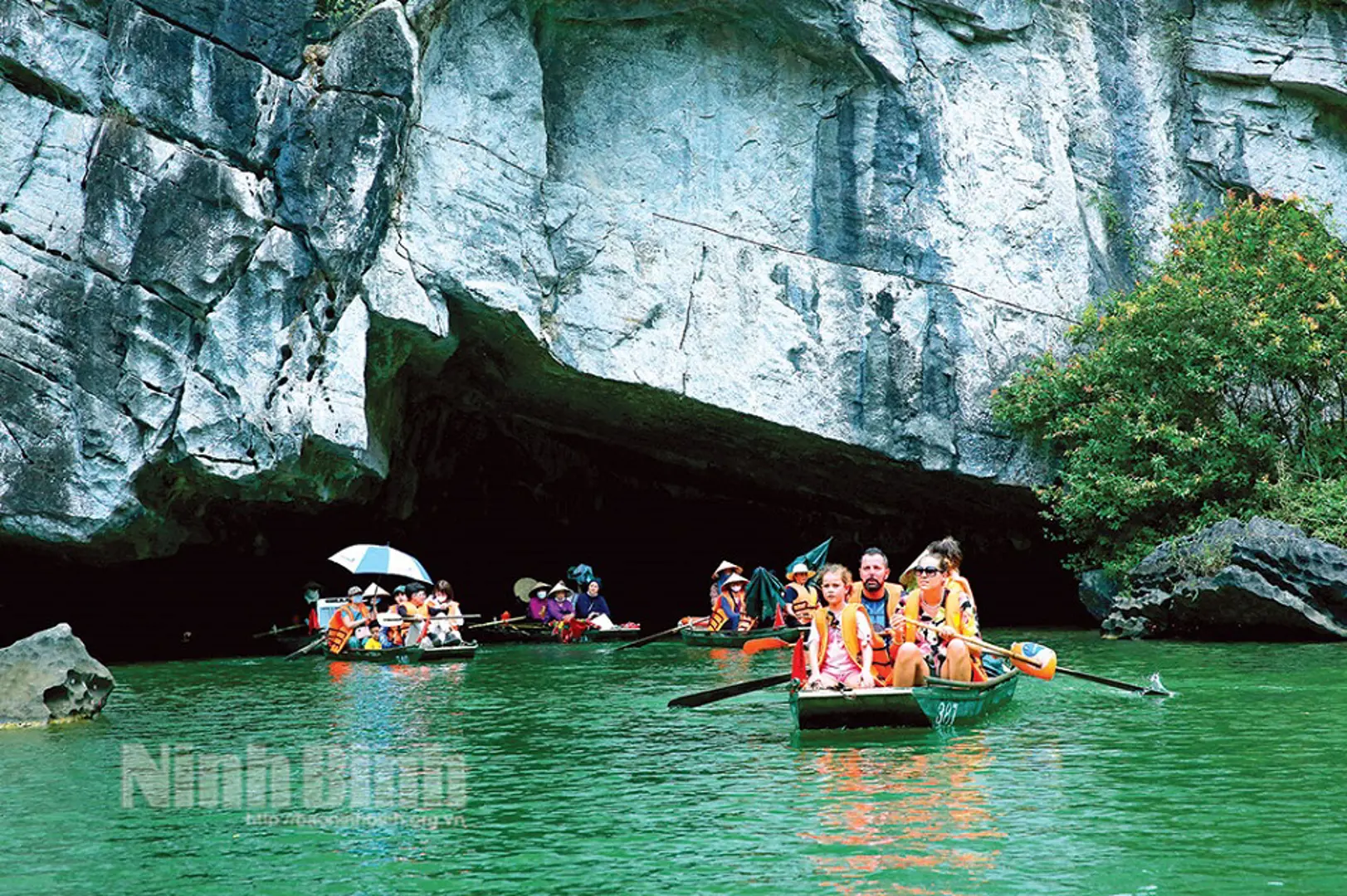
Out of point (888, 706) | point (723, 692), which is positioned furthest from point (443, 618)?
point (888, 706)

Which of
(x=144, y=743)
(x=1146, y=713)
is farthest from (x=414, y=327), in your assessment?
(x=1146, y=713)

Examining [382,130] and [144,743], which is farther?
[382,130]

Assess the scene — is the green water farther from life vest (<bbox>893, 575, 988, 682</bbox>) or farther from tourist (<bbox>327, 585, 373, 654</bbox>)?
tourist (<bbox>327, 585, 373, 654</bbox>)

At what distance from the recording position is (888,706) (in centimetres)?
984

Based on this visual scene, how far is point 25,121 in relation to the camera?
17.2 m

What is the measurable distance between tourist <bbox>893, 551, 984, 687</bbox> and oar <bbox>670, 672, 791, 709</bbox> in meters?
1.58

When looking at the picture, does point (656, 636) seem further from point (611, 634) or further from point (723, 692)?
point (723, 692)

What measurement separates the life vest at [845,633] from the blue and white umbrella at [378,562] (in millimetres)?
9978

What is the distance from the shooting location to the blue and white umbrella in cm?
1912

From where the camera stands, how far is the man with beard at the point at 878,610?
1042 cm

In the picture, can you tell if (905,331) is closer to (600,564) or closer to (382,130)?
(382,130)

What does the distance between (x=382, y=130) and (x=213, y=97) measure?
206 centimetres

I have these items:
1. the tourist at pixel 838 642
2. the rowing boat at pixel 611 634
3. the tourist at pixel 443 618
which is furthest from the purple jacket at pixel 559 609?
the tourist at pixel 838 642

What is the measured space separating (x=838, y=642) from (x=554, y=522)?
19.1m
